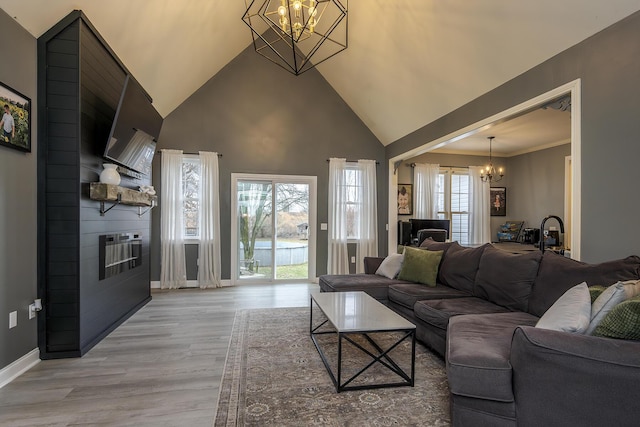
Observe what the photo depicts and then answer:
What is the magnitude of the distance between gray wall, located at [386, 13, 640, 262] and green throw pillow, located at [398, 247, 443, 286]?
1342 millimetres

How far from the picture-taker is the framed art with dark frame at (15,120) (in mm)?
2215

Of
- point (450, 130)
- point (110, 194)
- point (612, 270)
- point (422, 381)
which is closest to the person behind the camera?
point (612, 270)

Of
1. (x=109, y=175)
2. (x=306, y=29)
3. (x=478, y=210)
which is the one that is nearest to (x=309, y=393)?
(x=109, y=175)

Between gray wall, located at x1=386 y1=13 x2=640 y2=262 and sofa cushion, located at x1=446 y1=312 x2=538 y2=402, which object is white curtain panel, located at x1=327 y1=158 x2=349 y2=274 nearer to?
gray wall, located at x1=386 y1=13 x2=640 y2=262

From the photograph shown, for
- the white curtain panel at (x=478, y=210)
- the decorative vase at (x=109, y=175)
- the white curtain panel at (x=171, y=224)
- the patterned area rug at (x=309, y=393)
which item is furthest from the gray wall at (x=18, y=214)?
the white curtain panel at (x=478, y=210)

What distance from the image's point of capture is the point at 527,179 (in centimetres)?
721

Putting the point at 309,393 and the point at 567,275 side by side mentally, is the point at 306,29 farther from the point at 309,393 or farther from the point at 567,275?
the point at 309,393

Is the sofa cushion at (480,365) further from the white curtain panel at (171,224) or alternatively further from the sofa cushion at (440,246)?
the white curtain panel at (171,224)

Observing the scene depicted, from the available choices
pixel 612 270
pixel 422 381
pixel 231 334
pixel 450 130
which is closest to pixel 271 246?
→ pixel 231 334

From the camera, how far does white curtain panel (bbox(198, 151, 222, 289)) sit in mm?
5445

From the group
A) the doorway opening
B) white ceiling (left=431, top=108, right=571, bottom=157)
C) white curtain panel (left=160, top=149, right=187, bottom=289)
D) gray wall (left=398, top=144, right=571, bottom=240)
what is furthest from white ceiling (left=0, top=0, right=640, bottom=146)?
gray wall (left=398, top=144, right=571, bottom=240)

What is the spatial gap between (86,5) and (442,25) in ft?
10.7

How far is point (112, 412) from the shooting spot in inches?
77.1

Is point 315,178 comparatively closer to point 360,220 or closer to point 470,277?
point 360,220
